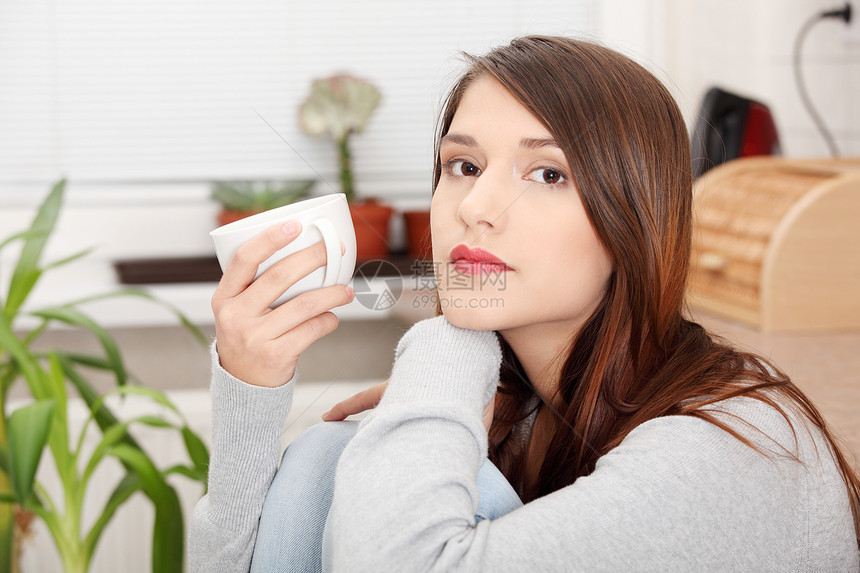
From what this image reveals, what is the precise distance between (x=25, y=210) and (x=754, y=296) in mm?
1662

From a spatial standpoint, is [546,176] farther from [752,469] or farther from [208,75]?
[208,75]

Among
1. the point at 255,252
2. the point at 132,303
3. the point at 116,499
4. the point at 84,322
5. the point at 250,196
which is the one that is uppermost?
the point at 255,252

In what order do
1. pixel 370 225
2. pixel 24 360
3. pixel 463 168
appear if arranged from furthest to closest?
1. pixel 370 225
2. pixel 24 360
3. pixel 463 168

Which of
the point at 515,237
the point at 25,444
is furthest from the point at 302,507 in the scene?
the point at 25,444

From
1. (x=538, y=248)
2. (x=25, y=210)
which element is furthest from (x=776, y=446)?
(x=25, y=210)

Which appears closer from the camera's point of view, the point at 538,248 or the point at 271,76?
the point at 538,248

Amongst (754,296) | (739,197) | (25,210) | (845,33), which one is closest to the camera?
(754,296)

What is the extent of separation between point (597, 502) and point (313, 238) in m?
0.30

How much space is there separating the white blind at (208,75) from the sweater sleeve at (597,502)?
1.43 metres

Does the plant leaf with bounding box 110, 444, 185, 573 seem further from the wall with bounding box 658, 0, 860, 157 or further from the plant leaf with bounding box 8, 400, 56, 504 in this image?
the wall with bounding box 658, 0, 860, 157

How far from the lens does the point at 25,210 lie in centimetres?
190

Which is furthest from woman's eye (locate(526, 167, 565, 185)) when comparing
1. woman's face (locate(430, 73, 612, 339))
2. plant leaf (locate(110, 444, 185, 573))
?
plant leaf (locate(110, 444, 185, 573))

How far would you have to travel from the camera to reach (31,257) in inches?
49.8

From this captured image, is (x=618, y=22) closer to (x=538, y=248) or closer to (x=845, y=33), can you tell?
(x=845, y=33)
